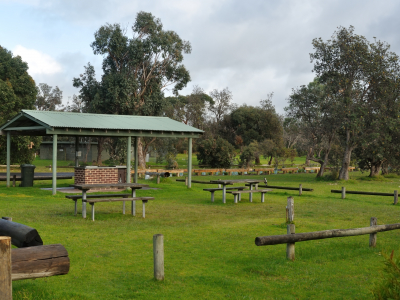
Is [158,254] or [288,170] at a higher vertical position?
[288,170]

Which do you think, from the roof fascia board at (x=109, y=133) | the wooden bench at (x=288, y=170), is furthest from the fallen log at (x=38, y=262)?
the wooden bench at (x=288, y=170)

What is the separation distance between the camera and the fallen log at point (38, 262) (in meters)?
3.54

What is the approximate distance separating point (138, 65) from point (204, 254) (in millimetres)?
33147

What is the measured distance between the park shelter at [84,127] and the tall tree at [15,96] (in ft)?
42.7

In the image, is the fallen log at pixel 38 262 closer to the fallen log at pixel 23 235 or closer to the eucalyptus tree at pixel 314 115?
the fallen log at pixel 23 235

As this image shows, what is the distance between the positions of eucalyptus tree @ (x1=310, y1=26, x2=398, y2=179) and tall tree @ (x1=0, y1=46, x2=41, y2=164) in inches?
941

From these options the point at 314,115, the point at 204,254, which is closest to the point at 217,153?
the point at 314,115

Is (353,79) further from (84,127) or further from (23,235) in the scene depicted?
(23,235)

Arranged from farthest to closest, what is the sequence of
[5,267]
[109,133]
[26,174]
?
[26,174]
[109,133]
[5,267]

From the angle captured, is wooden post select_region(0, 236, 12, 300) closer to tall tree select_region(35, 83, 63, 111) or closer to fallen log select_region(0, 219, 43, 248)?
fallen log select_region(0, 219, 43, 248)

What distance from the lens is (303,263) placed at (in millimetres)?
7082

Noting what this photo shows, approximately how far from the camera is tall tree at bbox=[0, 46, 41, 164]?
107 feet

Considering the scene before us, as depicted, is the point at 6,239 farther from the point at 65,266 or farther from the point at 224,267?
the point at 224,267

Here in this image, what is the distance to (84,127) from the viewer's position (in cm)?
1811
